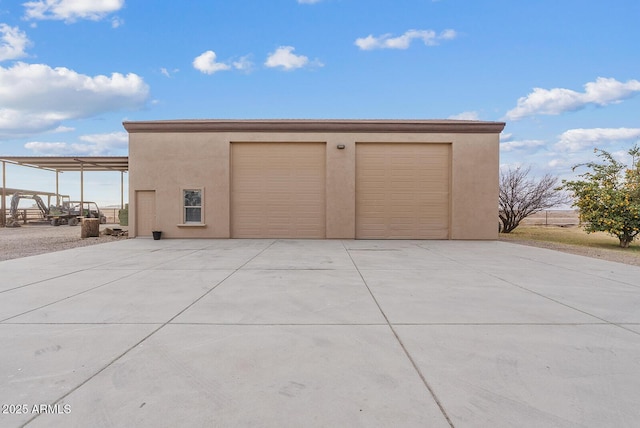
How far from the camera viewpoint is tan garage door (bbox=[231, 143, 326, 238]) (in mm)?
15836

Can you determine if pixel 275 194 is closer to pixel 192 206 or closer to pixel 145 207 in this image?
pixel 192 206

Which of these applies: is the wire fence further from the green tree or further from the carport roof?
the carport roof

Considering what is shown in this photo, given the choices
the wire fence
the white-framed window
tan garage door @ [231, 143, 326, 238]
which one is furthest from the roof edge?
the wire fence

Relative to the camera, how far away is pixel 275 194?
624 inches

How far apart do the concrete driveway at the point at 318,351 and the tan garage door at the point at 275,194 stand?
854 centimetres

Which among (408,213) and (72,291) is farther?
(408,213)

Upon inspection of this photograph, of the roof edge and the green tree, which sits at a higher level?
the roof edge

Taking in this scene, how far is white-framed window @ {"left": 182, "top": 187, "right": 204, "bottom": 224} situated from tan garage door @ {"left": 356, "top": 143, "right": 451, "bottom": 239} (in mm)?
7195

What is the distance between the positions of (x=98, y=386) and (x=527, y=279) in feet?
25.0

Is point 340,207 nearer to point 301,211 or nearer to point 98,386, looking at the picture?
point 301,211

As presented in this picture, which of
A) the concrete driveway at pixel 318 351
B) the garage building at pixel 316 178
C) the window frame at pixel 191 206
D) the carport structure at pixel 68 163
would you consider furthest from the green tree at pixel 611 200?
the carport structure at pixel 68 163

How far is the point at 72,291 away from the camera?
609 centimetres

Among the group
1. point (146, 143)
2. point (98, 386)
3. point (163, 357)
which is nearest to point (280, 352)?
point (163, 357)

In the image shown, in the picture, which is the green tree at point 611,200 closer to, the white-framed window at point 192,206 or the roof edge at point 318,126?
the roof edge at point 318,126
